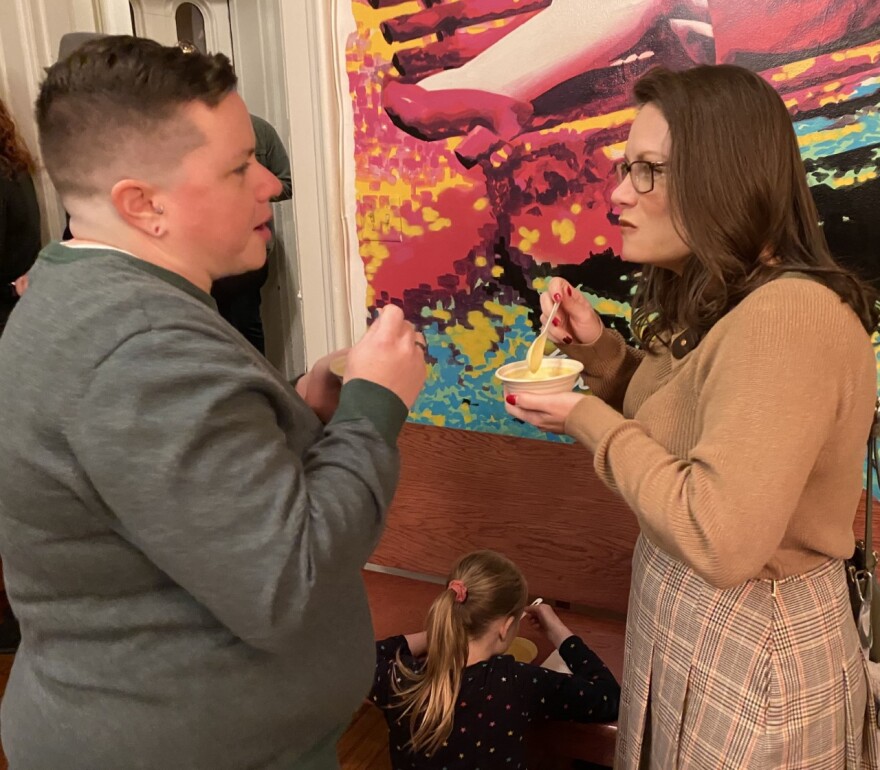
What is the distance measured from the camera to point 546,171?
78.0 inches

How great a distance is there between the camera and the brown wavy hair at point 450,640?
1601mm

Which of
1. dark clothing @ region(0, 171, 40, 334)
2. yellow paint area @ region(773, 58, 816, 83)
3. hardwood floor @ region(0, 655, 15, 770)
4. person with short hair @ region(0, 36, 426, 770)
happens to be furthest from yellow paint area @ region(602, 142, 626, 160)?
hardwood floor @ region(0, 655, 15, 770)

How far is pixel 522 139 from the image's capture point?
1993 mm

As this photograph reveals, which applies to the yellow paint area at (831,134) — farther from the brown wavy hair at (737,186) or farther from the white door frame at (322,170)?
the white door frame at (322,170)

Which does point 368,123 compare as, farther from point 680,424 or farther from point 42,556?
point 42,556

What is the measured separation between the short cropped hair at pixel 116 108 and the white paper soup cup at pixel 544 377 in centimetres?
65

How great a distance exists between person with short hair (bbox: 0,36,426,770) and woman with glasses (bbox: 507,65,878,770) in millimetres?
399

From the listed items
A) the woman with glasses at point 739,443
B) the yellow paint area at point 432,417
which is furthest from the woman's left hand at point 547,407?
the yellow paint area at point 432,417

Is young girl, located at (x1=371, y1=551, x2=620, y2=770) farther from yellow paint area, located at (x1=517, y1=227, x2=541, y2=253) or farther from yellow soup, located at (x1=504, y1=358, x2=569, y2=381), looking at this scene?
yellow paint area, located at (x1=517, y1=227, x2=541, y2=253)

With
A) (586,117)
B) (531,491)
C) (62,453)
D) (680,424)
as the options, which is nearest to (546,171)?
(586,117)

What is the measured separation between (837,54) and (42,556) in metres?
1.80

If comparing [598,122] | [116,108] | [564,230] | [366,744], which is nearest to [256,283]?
[564,230]

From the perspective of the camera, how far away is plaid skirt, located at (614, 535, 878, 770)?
1.11 meters

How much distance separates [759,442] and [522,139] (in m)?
1.30
